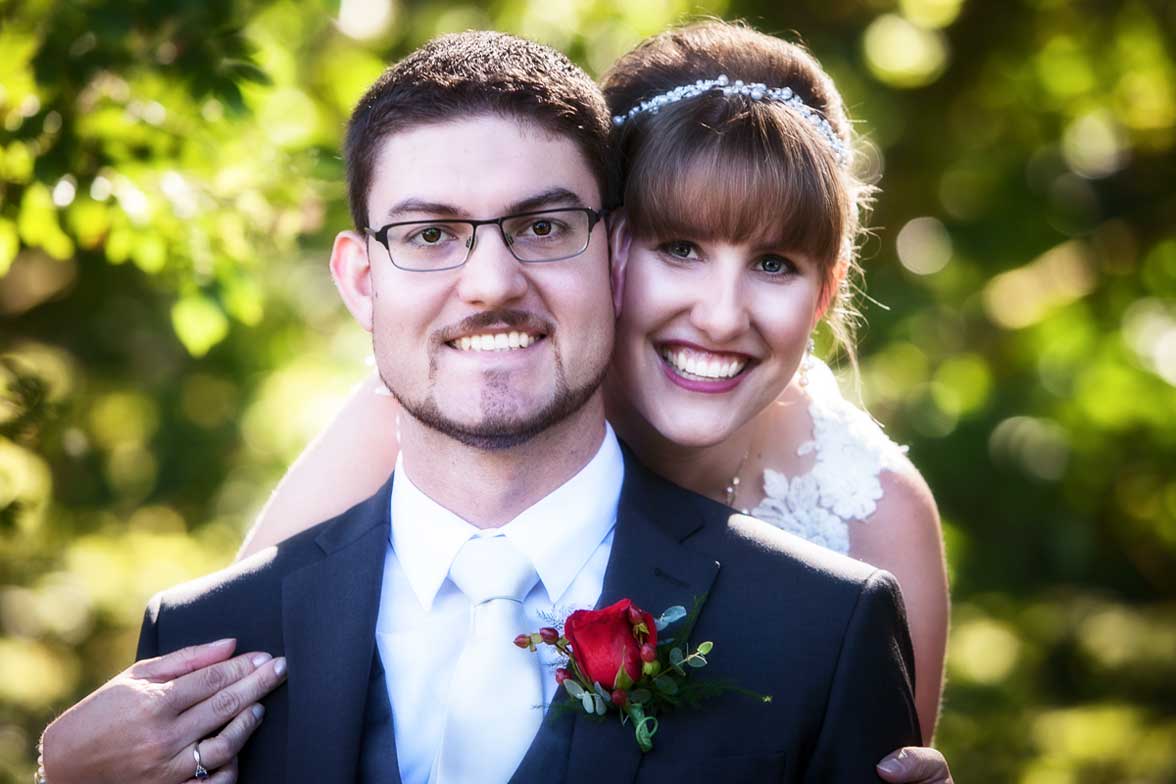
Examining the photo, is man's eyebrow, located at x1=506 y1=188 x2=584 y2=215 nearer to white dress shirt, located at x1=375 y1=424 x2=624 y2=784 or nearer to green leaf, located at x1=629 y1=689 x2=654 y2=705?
white dress shirt, located at x1=375 y1=424 x2=624 y2=784

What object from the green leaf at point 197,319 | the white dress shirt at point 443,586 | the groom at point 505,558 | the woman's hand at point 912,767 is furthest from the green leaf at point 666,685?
the green leaf at point 197,319

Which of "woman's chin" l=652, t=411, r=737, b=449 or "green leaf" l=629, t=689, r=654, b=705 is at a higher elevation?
"woman's chin" l=652, t=411, r=737, b=449

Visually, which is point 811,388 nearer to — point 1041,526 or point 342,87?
point 342,87

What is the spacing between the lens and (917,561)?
12.6ft

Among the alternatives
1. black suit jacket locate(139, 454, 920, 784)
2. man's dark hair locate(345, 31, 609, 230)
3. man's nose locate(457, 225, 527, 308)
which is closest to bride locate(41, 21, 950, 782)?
black suit jacket locate(139, 454, 920, 784)

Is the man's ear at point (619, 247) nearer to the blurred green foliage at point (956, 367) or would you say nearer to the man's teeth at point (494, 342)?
the man's teeth at point (494, 342)

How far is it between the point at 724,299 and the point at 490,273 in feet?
2.32

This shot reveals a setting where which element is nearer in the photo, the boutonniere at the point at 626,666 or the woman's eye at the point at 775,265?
the boutonniere at the point at 626,666

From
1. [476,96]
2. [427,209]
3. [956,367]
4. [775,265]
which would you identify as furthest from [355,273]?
[956,367]

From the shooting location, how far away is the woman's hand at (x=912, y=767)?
266cm

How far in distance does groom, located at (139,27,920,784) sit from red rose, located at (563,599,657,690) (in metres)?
0.14

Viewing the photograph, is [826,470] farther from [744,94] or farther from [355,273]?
[355,273]

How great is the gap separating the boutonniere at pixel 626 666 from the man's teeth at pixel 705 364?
33.6 inches

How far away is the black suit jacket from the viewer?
2662 mm
